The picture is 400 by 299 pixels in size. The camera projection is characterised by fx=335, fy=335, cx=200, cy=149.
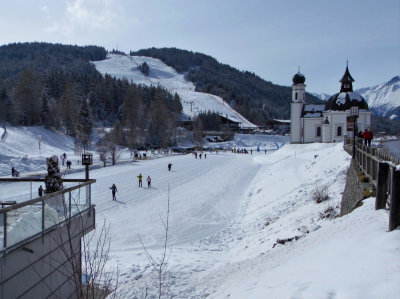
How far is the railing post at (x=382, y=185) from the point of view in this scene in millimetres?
6215

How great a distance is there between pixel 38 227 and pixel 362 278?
538cm

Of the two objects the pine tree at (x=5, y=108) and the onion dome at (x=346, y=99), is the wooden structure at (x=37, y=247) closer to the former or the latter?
the onion dome at (x=346, y=99)

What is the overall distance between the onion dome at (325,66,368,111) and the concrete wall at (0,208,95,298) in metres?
51.1

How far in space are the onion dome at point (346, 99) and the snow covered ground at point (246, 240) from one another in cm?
2651

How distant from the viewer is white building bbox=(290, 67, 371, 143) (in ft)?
168

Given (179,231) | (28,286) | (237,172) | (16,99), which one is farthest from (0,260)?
(16,99)

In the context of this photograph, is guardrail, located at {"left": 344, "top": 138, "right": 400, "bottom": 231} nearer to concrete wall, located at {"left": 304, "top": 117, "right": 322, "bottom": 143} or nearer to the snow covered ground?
the snow covered ground

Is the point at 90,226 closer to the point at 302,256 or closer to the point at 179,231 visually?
the point at 302,256

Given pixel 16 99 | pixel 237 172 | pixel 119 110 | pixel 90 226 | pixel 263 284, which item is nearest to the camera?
pixel 263 284

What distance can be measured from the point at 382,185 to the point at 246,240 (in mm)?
8777

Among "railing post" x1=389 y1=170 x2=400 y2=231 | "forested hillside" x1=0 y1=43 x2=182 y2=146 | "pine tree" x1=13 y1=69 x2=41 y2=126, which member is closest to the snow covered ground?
"railing post" x1=389 y1=170 x2=400 y2=231

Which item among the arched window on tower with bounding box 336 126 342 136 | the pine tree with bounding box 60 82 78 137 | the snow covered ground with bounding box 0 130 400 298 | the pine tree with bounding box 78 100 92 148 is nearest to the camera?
the snow covered ground with bounding box 0 130 400 298

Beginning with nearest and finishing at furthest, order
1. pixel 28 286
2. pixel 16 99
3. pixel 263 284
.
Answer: pixel 263 284 < pixel 28 286 < pixel 16 99

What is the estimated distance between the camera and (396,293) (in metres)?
3.64
